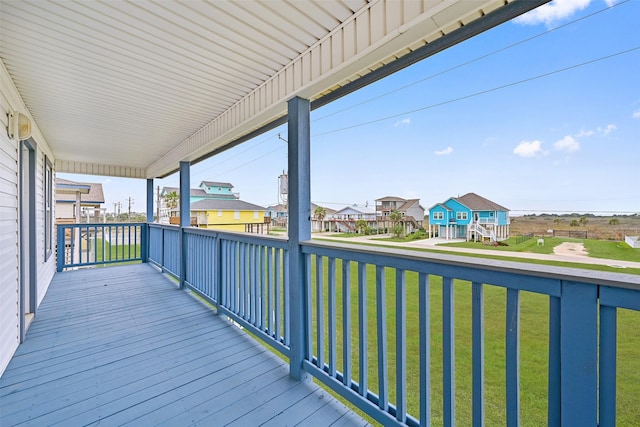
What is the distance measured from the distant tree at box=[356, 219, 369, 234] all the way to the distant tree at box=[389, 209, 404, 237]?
8.3 inches

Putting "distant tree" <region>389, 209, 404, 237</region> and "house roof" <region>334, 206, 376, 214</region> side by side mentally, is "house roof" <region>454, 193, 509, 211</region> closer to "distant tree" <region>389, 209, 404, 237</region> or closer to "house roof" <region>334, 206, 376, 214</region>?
"distant tree" <region>389, 209, 404, 237</region>

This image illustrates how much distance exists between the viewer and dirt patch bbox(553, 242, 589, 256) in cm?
104

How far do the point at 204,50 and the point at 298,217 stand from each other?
4.54ft

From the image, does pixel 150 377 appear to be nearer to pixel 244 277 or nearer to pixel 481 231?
pixel 244 277

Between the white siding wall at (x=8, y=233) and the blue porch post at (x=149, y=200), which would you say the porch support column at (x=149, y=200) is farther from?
the white siding wall at (x=8, y=233)

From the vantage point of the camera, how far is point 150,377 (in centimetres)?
219

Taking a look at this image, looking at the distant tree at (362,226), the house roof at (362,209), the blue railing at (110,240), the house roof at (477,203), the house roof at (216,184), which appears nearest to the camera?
the house roof at (477,203)

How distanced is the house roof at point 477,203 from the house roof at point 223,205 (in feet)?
6.89

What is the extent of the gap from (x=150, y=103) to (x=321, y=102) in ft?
6.48

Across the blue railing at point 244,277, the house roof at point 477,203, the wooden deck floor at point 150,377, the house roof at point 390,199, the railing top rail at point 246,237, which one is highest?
the house roof at point 390,199

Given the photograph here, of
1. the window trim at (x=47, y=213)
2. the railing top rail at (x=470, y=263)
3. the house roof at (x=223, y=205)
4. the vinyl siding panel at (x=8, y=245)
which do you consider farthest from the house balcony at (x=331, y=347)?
the window trim at (x=47, y=213)

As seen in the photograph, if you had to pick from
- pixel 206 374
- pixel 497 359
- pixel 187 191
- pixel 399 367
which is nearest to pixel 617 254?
pixel 497 359

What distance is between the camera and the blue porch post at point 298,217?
2209mm

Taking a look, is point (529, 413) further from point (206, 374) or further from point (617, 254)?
point (206, 374)
